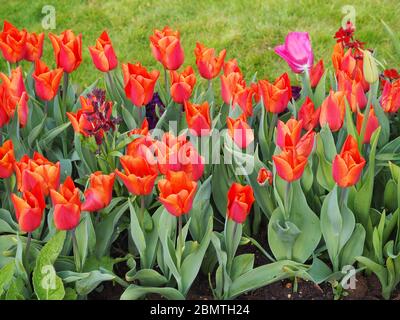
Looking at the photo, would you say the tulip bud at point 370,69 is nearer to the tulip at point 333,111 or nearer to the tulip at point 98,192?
the tulip at point 333,111

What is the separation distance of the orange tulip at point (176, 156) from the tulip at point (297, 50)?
66cm

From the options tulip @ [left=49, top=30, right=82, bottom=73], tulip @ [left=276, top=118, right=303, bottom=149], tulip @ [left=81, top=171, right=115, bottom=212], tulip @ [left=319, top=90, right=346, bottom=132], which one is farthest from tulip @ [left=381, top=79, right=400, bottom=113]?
tulip @ [left=49, top=30, right=82, bottom=73]

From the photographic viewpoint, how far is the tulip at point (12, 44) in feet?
8.28

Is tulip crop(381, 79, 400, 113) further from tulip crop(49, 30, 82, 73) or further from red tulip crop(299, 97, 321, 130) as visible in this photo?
tulip crop(49, 30, 82, 73)

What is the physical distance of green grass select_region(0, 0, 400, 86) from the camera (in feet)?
13.3

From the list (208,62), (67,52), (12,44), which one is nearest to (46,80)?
(67,52)

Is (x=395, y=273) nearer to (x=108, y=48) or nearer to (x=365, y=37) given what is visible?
(x=108, y=48)

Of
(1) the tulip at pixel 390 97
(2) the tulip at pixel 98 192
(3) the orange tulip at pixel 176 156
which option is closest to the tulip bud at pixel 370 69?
(1) the tulip at pixel 390 97

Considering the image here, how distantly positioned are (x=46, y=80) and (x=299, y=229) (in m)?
0.95

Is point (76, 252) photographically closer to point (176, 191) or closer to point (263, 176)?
point (176, 191)

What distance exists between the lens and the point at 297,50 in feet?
8.00

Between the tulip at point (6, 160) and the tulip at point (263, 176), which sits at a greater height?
the tulip at point (6, 160)

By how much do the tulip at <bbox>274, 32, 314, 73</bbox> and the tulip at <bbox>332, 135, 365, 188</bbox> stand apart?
63 centimetres
